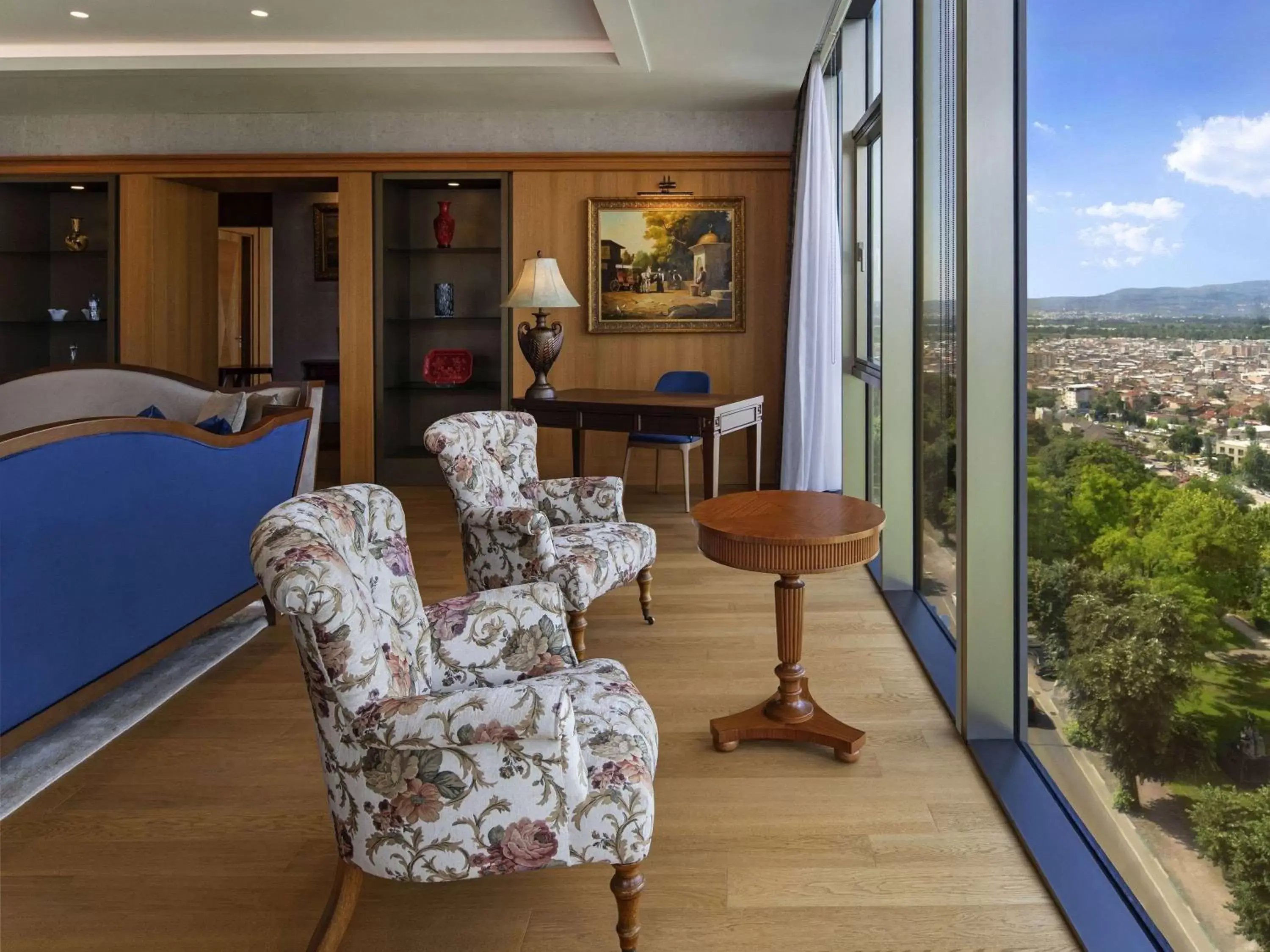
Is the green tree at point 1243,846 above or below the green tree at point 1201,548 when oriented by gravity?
below

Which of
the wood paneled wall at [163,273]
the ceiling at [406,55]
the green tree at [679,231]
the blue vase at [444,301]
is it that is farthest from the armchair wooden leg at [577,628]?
the wood paneled wall at [163,273]

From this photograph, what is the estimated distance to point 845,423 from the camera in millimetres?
5621

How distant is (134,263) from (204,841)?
5939 millimetres

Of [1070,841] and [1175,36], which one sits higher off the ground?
[1175,36]

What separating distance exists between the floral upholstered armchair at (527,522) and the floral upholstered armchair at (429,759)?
49.8 inches

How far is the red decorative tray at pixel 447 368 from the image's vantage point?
7309 millimetres

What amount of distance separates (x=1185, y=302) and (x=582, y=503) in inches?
95.7

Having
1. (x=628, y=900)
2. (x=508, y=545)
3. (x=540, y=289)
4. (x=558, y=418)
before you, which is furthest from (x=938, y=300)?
(x=540, y=289)

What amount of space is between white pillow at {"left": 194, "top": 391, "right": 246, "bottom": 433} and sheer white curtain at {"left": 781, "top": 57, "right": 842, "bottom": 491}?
3.12 metres

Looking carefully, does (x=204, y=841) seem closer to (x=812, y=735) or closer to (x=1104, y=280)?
(x=812, y=735)

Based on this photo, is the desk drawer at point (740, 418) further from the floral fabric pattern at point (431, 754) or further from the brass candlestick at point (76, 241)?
the brass candlestick at point (76, 241)

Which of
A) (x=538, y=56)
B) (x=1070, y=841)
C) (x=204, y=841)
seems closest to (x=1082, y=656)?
(x=1070, y=841)

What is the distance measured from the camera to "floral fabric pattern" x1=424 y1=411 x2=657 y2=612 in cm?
323

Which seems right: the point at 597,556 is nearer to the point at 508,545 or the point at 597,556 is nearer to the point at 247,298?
the point at 508,545
